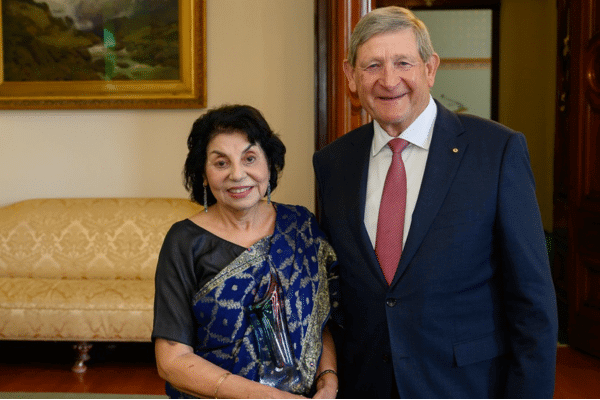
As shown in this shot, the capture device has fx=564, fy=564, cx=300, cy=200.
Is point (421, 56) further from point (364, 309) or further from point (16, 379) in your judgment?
point (16, 379)

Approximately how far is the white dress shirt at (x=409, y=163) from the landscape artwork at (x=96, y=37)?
295 cm

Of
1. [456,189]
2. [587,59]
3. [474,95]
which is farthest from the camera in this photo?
[474,95]

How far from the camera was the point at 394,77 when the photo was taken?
1433mm

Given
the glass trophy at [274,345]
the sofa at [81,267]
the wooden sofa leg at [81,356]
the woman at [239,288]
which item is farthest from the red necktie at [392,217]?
the wooden sofa leg at [81,356]

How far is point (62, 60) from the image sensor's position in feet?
13.8

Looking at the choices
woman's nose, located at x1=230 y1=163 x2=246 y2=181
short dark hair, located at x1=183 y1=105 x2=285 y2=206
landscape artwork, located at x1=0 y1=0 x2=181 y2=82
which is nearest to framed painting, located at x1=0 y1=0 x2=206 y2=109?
landscape artwork, located at x1=0 y1=0 x2=181 y2=82

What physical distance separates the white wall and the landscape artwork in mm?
273

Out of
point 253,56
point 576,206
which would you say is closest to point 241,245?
point 253,56

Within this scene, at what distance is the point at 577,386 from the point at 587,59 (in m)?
2.10

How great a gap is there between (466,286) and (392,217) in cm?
25

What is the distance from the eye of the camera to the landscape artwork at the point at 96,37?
13.6ft

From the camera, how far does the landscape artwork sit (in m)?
4.13

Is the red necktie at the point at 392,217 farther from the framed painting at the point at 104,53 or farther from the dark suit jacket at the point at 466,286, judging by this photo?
the framed painting at the point at 104,53

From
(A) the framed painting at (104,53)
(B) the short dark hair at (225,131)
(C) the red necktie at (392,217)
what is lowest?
(C) the red necktie at (392,217)
